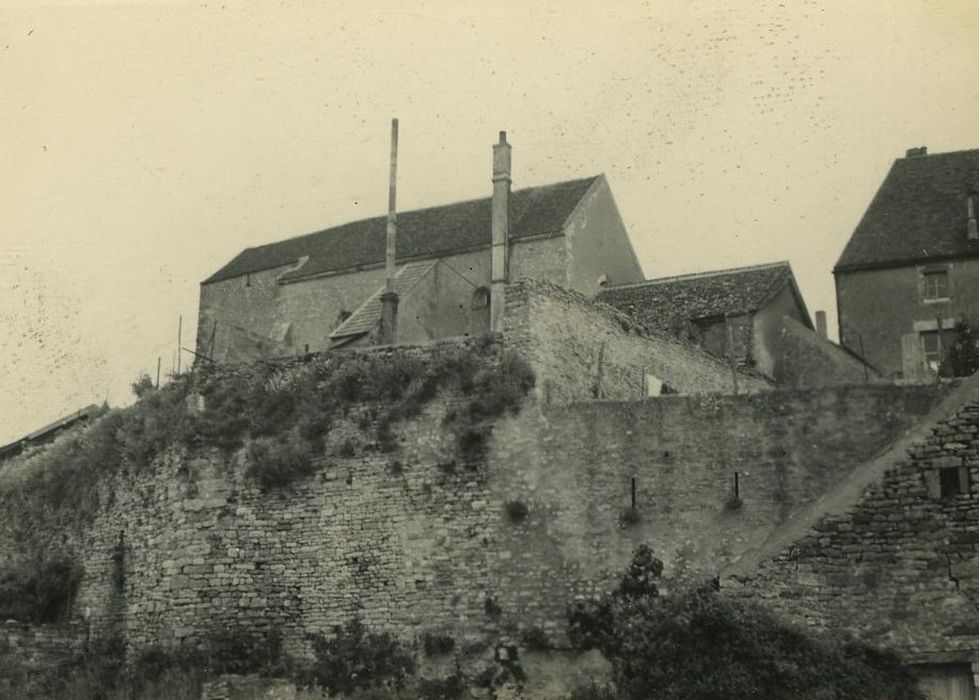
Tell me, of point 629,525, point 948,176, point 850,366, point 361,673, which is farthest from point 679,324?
point 361,673

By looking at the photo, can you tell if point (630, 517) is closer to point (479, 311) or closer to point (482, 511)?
point (482, 511)

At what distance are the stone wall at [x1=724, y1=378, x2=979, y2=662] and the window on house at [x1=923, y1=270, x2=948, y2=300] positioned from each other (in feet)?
63.5

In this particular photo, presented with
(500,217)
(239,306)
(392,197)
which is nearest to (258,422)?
(392,197)

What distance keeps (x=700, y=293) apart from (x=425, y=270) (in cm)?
749

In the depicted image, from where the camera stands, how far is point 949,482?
16734mm

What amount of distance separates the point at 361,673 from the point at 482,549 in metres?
2.93

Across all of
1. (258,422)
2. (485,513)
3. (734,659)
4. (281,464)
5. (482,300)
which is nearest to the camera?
(734,659)

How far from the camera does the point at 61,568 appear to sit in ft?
92.7

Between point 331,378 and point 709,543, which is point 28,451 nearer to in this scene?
point 331,378

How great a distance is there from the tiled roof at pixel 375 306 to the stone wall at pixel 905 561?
1826 centimetres

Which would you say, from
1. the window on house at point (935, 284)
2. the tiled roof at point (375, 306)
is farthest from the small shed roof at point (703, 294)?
the tiled roof at point (375, 306)

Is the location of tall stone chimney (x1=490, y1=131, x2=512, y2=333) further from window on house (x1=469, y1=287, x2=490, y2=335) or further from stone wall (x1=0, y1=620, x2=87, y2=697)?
stone wall (x1=0, y1=620, x2=87, y2=697)

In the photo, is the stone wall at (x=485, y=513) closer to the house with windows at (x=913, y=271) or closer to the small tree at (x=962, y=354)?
the small tree at (x=962, y=354)

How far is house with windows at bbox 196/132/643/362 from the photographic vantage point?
36.0 metres
